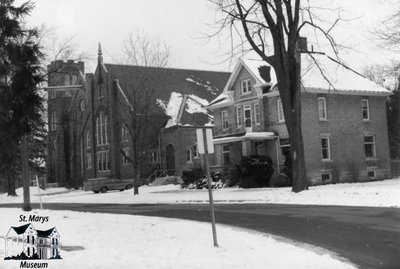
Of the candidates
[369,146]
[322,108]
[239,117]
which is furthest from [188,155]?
[369,146]

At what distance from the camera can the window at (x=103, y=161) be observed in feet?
197

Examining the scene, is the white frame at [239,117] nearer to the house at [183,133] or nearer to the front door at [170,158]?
the house at [183,133]

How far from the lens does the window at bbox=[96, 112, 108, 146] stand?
60612mm

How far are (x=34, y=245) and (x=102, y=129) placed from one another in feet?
175

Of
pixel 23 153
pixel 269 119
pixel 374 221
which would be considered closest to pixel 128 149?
pixel 269 119

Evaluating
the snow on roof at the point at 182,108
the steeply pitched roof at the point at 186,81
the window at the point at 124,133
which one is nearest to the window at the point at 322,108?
the snow on roof at the point at 182,108

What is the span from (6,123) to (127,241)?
8.95 m

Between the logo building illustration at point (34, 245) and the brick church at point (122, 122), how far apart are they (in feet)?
108

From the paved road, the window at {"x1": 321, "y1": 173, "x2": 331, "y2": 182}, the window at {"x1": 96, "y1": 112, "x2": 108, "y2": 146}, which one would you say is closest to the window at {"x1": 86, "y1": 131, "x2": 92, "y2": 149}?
the window at {"x1": 96, "y1": 112, "x2": 108, "y2": 146}

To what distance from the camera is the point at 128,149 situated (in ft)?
184

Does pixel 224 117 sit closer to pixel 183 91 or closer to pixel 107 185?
pixel 183 91

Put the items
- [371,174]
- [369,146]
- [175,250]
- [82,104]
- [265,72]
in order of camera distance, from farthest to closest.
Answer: [82,104] < [369,146] < [371,174] < [265,72] < [175,250]

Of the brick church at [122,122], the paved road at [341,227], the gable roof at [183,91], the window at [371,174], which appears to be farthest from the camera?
the gable roof at [183,91]

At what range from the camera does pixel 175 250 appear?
10242 millimetres
